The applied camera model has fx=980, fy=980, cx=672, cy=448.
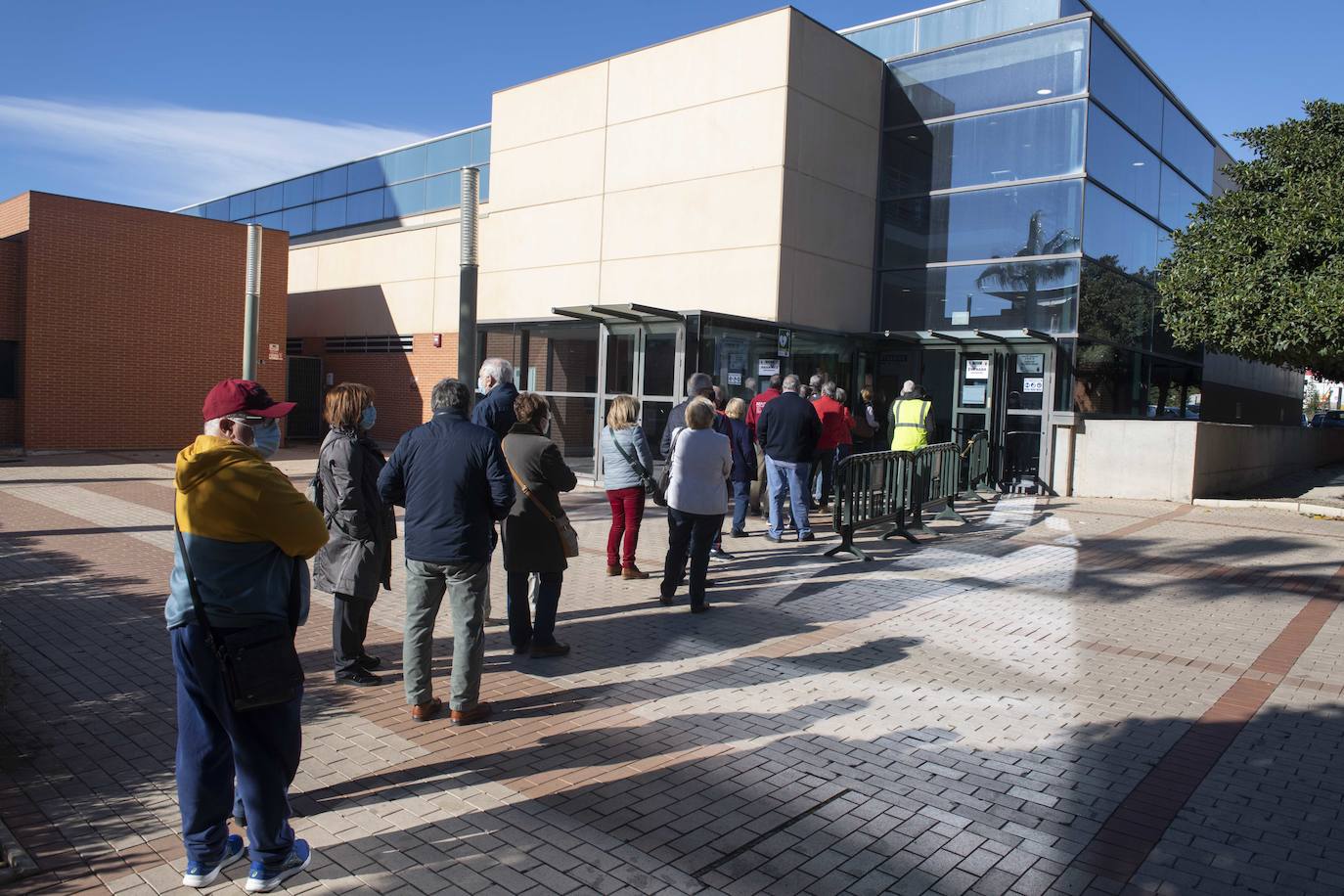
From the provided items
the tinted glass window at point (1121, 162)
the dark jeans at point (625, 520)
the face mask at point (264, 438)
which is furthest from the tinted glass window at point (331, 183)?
the face mask at point (264, 438)

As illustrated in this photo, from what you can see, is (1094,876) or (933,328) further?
(933,328)

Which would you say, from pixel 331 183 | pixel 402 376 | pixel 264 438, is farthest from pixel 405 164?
pixel 264 438

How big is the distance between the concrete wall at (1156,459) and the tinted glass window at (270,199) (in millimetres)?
29859

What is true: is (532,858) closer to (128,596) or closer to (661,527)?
(128,596)

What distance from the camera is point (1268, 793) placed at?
4.51 m

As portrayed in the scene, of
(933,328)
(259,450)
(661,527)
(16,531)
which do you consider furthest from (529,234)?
(259,450)

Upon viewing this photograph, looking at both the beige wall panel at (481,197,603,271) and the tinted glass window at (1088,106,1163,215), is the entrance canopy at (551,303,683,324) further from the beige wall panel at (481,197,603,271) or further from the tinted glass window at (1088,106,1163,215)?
the tinted glass window at (1088,106,1163,215)

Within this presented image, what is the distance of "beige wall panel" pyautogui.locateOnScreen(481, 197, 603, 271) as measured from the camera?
1838 cm

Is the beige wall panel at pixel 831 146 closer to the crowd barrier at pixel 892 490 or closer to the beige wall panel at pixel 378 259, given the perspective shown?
the crowd barrier at pixel 892 490

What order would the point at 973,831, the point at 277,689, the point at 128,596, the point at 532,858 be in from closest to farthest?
1. the point at 277,689
2. the point at 532,858
3. the point at 973,831
4. the point at 128,596

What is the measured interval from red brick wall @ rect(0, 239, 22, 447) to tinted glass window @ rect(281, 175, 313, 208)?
15.5m

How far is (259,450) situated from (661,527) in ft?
29.2

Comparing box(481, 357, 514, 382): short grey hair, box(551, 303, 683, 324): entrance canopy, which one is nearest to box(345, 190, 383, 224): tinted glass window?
box(551, 303, 683, 324): entrance canopy

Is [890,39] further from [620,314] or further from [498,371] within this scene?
[498,371]
